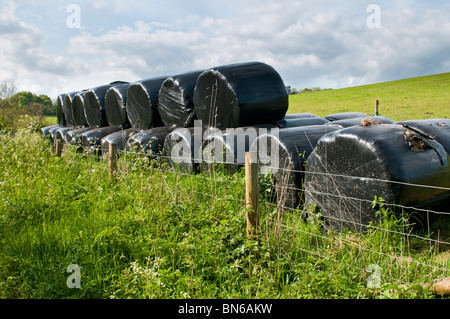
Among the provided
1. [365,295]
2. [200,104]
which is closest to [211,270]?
[365,295]

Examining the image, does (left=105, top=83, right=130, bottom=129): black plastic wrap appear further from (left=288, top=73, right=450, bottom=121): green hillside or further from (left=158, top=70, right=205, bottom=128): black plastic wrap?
(left=288, top=73, right=450, bottom=121): green hillside

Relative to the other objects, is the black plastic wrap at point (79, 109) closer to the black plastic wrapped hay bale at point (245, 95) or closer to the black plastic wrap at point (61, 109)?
the black plastic wrap at point (61, 109)

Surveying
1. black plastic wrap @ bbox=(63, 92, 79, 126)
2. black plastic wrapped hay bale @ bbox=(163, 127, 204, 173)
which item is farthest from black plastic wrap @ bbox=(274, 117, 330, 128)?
black plastic wrap @ bbox=(63, 92, 79, 126)

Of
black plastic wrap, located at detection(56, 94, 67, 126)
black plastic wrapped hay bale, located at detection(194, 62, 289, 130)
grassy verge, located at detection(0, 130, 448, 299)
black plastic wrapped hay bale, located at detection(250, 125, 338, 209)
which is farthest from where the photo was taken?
black plastic wrap, located at detection(56, 94, 67, 126)

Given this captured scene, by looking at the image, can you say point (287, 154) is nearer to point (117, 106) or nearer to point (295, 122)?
point (295, 122)

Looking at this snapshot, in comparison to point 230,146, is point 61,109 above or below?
above

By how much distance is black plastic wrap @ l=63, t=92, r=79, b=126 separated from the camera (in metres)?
14.3

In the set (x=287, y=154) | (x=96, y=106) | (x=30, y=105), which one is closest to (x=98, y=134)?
(x=96, y=106)

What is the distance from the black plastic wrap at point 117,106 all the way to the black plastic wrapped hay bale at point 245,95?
12.6 ft

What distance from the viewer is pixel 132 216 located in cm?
462

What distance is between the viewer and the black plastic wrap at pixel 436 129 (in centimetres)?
470

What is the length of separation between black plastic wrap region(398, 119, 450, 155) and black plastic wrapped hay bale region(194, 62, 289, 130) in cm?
216

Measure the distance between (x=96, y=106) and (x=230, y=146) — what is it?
23.1ft

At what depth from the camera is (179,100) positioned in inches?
301
